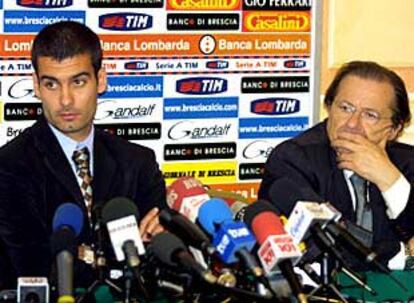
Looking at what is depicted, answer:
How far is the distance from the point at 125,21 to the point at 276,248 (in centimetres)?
284

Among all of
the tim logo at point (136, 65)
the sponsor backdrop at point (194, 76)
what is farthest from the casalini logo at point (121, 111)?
the tim logo at point (136, 65)

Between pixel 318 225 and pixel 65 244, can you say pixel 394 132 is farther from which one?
pixel 65 244

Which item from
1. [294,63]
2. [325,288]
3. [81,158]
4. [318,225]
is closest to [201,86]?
[294,63]

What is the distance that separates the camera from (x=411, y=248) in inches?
156

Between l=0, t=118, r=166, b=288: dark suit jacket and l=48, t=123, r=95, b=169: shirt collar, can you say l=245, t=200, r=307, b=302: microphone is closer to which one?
l=0, t=118, r=166, b=288: dark suit jacket

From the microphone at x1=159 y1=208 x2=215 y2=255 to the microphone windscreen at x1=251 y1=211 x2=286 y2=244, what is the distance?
0.13 meters

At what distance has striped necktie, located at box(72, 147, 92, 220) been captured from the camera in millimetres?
3742

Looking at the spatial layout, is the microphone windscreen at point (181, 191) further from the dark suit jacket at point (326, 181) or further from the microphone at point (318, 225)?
the dark suit jacket at point (326, 181)

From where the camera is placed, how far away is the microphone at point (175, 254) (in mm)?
2357

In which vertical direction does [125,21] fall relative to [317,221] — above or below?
above

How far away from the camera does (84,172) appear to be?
378 centimetres

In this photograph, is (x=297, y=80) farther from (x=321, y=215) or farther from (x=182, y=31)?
(x=321, y=215)

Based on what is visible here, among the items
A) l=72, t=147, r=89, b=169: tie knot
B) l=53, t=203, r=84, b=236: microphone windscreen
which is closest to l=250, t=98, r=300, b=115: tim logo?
l=72, t=147, r=89, b=169: tie knot

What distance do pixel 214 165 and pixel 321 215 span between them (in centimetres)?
271
